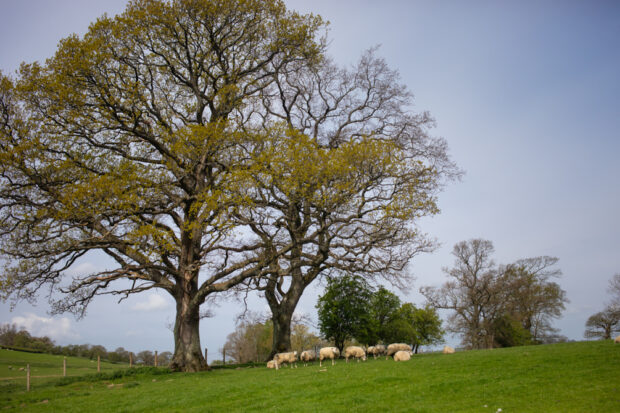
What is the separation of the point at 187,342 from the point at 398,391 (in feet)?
50.4


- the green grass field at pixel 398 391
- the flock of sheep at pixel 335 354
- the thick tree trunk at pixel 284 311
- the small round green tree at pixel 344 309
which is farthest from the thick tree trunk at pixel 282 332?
the green grass field at pixel 398 391

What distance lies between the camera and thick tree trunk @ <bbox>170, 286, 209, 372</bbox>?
23938mm

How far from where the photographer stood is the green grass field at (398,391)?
10.9 metres

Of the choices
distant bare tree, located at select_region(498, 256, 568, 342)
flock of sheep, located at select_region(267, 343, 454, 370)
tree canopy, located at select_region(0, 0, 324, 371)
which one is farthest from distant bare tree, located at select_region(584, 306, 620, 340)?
tree canopy, located at select_region(0, 0, 324, 371)

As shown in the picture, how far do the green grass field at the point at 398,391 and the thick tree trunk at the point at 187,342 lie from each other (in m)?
3.76

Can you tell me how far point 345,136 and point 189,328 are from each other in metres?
17.5

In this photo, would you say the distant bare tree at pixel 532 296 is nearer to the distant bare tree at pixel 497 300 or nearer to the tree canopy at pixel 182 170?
the distant bare tree at pixel 497 300

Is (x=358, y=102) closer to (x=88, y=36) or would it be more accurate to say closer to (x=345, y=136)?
(x=345, y=136)

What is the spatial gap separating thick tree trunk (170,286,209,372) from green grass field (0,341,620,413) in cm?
376

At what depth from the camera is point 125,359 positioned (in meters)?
54.1

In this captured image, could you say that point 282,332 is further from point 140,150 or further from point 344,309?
point 140,150

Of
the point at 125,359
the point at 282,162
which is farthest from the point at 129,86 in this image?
the point at 125,359

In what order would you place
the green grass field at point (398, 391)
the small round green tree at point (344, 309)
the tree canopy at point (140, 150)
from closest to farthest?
the green grass field at point (398, 391) < the tree canopy at point (140, 150) < the small round green tree at point (344, 309)

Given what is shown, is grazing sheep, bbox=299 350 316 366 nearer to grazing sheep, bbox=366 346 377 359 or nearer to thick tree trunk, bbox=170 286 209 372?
grazing sheep, bbox=366 346 377 359
